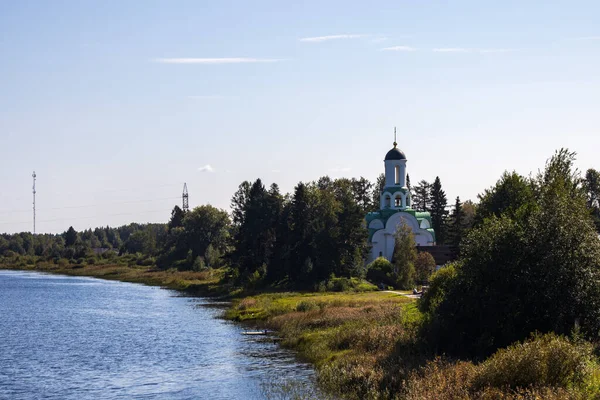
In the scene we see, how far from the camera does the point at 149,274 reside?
130000 millimetres

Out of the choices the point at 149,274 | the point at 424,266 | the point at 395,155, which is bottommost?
the point at 149,274

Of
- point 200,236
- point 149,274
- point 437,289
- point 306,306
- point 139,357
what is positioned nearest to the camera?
point 437,289

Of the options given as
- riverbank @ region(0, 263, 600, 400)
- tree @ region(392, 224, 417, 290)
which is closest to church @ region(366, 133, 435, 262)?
tree @ region(392, 224, 417, 290)

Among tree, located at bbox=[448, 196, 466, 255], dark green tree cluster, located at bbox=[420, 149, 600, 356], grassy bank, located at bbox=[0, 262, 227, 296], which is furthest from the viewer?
grassy bank, located at bbox=[0, 262, 227, 296]

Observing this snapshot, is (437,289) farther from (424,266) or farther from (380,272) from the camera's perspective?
(380,272)

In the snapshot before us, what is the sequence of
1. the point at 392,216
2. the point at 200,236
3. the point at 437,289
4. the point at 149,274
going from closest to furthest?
the point at 437,289
the point at 392,216
the point at 149,274
the point at 200,236

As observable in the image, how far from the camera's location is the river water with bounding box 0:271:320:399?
117 ft

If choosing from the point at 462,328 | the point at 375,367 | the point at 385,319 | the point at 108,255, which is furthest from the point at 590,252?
the point at 108,255

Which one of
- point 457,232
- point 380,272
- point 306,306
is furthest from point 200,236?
point 306,306

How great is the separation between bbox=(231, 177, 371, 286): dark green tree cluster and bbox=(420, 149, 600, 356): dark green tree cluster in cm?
4561

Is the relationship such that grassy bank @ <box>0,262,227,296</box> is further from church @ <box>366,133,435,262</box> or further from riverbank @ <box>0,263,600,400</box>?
riverbank @ <box>0,263,600,400</box>

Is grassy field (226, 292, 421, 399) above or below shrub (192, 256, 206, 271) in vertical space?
below

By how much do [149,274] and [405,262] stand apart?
6121cm

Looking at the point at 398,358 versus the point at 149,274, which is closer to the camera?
the point at 398,358
